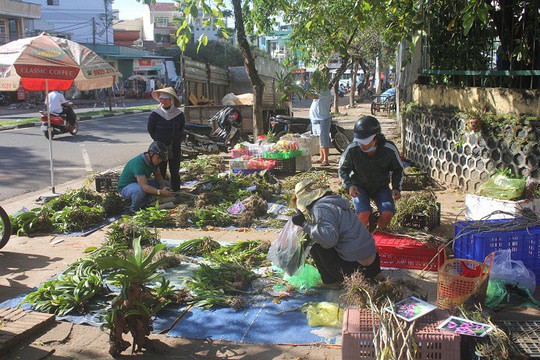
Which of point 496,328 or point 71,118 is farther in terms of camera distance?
point 71,118

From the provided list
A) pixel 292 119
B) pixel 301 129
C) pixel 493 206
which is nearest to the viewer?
pixel 493 206

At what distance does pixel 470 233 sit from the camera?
510 cm

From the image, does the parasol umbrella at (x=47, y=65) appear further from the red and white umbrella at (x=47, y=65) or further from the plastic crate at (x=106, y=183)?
the plastic crate at (x=106, y=183)

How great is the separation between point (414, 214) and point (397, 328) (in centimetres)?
351

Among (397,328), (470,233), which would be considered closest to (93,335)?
(397,328)

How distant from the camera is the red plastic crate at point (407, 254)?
5520 mm

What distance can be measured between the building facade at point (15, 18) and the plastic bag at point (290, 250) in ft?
134

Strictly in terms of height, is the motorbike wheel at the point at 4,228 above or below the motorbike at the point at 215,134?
below

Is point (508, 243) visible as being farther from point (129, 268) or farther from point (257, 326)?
point (129, 268)

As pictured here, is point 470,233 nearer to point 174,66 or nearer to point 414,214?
point 414,214

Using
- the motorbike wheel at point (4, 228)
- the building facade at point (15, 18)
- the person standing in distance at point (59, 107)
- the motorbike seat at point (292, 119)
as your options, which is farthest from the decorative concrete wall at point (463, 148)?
the building facade at point (15, 18)

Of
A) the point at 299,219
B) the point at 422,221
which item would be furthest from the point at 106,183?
the point at 299,219

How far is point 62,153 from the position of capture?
14492 mm

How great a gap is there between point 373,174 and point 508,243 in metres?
1.51
